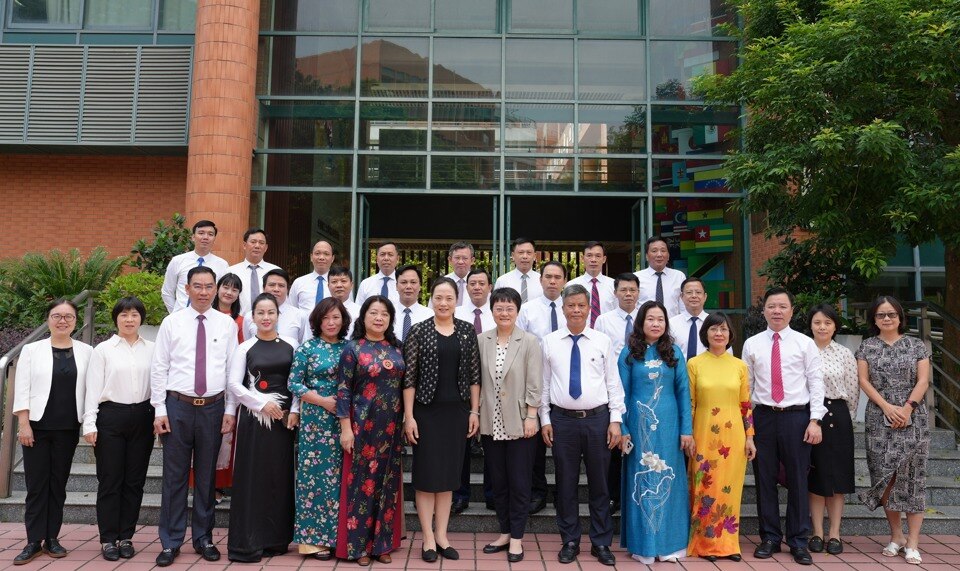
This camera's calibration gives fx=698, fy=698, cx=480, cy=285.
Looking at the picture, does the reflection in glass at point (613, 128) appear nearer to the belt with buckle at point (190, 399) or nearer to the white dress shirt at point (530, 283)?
the white dress shirt at point (530, 283)

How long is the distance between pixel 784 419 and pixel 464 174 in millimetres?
6754

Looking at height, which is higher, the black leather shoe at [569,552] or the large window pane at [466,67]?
the large window pane at [466,67]

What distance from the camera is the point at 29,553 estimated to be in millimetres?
4758

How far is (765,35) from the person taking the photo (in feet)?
26.6

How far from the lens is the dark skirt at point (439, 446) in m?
4.81

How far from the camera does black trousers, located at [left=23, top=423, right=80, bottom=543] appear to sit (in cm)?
480

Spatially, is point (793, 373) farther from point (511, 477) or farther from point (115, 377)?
point (115, 377)

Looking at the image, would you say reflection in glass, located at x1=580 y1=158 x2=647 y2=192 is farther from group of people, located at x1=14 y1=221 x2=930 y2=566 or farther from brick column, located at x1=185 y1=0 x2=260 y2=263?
group of people, located at x1=14 y1=221 x2=930 y2=566

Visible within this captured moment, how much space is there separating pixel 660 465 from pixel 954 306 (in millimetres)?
4654

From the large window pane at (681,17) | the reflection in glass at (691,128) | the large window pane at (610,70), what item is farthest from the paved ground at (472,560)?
the large window pane at (681,17)

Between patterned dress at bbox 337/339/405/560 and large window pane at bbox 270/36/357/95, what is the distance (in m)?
7.19

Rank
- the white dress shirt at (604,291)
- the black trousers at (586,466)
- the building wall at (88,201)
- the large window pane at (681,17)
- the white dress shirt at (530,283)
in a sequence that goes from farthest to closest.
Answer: the building wall at (88,201) < the large window pane at (681,17) < the white dress shirt at (530,283) < the white dress shirt at (604,291) < the black trousers at (586,466)

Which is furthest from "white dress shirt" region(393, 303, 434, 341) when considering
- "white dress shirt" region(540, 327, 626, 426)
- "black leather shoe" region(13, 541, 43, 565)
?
"black leather shoe" region(13, 541, 43, 565)

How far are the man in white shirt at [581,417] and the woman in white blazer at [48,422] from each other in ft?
10.9
